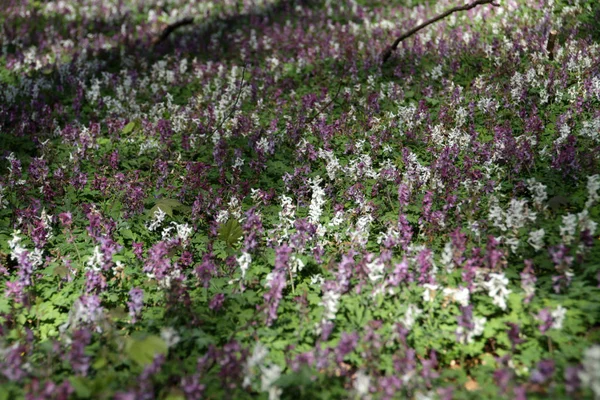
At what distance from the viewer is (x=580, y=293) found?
401 centimetres

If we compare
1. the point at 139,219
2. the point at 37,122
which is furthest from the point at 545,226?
the point at 37,122

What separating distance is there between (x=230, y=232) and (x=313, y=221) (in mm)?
963

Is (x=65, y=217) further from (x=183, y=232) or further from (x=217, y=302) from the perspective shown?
(x=217, y=302)

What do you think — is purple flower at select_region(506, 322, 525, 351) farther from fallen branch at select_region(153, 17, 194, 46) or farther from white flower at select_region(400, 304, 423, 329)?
fallen branch at select_region(153, 17, 194, 46)

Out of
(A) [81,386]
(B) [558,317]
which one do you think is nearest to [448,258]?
(B) [558,317]

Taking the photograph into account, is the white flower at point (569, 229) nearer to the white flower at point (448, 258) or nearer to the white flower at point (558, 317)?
the white flower at point (558, 317)

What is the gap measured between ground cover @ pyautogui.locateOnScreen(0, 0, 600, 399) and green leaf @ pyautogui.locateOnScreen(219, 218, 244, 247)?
0.09m

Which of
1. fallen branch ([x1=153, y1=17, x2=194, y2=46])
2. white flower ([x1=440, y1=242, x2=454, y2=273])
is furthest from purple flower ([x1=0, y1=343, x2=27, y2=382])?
fallen branch ([x1=153, y1=17, x2=194, y2=46])

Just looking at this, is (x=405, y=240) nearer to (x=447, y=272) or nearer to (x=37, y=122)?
(x=447, y=272)

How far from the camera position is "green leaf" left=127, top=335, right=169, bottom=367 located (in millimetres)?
3512

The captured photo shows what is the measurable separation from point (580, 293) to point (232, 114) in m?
6.62

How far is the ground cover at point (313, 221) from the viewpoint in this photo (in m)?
3.72

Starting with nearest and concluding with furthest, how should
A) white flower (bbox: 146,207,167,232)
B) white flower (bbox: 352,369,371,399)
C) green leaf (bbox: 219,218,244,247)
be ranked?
white flower (bbox: 352,369,371,399), green leaf (bbox: 219,218,244,247), white flower (bbox: 146,207,167,232)

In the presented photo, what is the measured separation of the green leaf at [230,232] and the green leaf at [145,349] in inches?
81.1
